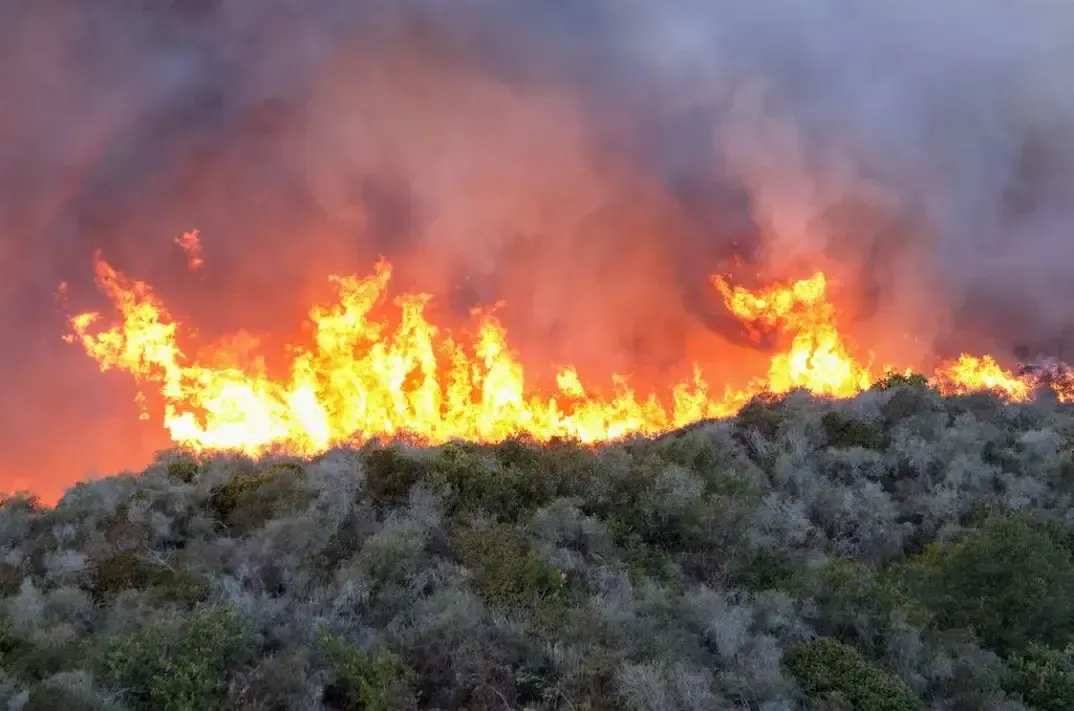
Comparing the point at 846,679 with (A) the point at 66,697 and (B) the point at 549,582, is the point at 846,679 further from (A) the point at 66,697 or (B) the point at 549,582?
(A) the point at 66,697

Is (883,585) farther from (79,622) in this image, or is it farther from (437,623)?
(79,622)

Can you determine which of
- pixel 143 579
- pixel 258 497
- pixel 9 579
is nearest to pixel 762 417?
pixel 258 497

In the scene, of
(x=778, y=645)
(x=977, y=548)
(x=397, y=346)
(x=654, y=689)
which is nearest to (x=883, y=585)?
(x=977, y=548)

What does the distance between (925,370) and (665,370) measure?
11.0m

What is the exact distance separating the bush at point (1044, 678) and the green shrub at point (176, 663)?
892 cm

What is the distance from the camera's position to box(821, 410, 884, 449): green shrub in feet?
57.0

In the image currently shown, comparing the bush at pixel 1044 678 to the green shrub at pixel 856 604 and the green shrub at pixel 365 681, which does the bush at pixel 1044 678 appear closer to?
the green shrub at pixel 856 604

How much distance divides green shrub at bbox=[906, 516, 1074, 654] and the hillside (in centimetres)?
3

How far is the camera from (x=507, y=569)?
10.1 m

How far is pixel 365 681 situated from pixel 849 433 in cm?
1320

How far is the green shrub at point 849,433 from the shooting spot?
57.0 feet

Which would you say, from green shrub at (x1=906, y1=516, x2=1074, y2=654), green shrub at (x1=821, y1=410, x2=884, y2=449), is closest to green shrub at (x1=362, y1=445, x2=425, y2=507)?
green shrub at (x1=906, y1=516, x2=1074, y2=654)

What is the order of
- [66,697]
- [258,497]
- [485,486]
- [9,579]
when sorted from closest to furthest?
1. [66,697]
2. [9,579]
3. [258,497]
4. [485,486]

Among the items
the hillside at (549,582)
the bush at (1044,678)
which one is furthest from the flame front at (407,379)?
the bush at (1044,678)
